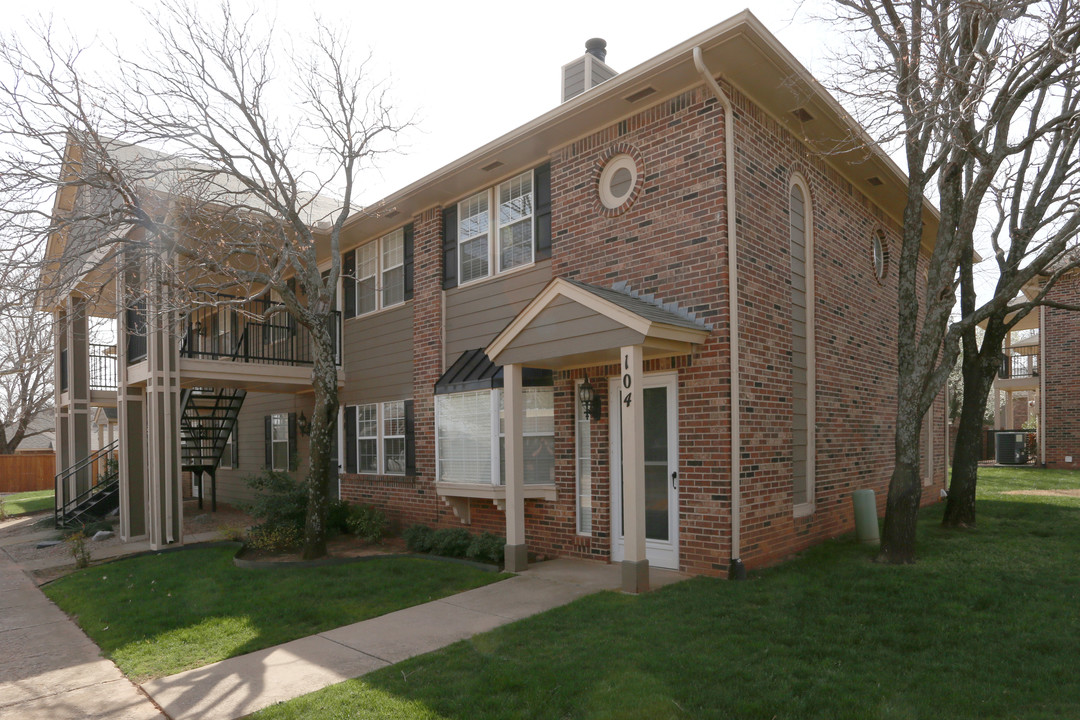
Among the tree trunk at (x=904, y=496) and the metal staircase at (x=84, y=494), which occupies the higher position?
the tree trunk at (x=904, y=496)

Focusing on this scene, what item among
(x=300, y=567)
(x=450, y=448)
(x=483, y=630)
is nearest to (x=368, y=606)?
(x=483, y=630)

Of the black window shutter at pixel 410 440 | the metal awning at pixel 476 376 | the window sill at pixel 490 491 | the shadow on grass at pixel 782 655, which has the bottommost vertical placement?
the shadow on grass at pixel 782 655

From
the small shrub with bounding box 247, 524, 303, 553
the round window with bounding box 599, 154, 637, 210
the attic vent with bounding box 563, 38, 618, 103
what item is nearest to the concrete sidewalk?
the small shrub with bounding box 247, 524, 303, 553

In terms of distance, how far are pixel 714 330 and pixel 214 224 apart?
7501mm

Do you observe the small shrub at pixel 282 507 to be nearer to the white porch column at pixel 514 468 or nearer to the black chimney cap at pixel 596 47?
the white porch column at pixel 514 468

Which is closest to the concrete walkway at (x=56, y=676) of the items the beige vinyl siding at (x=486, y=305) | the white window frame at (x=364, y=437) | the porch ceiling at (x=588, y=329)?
the porch ceiling at (x=588, y=329)

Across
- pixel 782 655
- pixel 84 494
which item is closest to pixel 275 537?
pixel 84 494

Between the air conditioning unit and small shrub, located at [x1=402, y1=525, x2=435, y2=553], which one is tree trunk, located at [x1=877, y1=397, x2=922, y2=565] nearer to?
small shrub, located at [x1=402, y1=525, x2=435, y2=553]

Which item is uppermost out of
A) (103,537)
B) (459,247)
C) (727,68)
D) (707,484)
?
(727,68)

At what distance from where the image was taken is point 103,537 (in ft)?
→ 40.4

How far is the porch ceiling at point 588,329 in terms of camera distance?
6.61 m

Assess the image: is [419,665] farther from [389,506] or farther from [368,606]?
[389,506]

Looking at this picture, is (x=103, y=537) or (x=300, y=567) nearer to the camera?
(x=300, y=567)

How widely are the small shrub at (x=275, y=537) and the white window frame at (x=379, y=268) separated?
414cm
